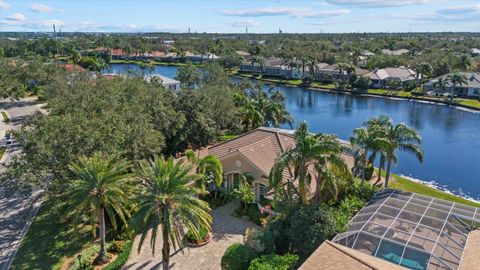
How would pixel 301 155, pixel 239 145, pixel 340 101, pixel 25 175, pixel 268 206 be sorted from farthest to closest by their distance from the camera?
pixel 340 101, pixel 239 145, pixel 268 206, pixel 25 175, pixel 301 155

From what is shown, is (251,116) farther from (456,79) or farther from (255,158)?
(456,79)

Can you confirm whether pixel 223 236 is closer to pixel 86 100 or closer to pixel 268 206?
pixel 268 206

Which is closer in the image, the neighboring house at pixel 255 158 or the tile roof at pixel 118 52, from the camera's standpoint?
the neighboring house at pixel 255 158

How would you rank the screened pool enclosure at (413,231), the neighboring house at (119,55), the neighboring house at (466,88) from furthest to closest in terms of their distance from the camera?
the neighboring house at (119,55) → the neighboring house at (466,88) → the screened pool enclosure at (413,231)

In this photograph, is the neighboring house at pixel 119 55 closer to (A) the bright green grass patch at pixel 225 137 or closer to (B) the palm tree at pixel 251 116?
(B) the palm tree at pixel 251 116

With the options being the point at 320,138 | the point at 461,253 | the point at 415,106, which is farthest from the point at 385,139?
the point at 415,106

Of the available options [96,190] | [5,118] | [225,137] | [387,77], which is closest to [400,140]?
[225,137]

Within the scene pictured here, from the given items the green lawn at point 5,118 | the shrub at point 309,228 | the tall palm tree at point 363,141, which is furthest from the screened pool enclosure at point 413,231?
the green lawn at point 5,118
